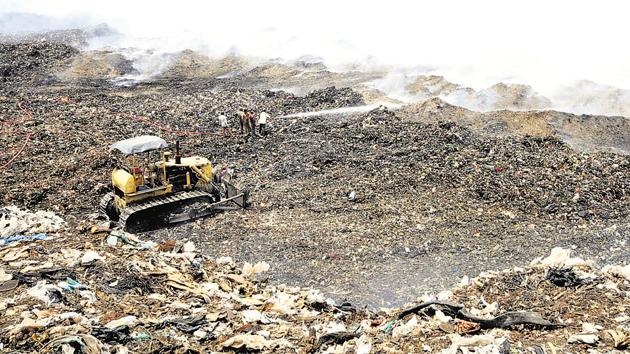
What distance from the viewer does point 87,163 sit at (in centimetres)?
1434

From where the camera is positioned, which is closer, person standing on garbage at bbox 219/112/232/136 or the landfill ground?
the landfill ground

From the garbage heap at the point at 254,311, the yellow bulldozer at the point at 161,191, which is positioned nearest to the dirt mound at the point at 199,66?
the yellow bulldozer at the point at 161,191

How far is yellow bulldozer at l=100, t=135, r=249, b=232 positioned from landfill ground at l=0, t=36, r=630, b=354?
0.34m

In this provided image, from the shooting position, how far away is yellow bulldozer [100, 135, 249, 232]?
10.4 metres

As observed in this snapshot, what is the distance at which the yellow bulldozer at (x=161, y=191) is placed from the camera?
34.3ft

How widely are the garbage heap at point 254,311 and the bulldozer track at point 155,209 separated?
1.30 meters

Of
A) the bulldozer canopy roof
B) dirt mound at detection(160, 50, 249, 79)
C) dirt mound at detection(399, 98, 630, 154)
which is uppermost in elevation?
the bulldozer canopy roof

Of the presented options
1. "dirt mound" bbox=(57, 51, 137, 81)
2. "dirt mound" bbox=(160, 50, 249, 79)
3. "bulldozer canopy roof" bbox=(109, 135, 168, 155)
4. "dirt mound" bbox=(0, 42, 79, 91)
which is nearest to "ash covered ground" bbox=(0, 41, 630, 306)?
"bulldozer canopy roof" bbox=(109, 135, 168, 155)

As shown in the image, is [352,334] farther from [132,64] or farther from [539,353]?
[132,64]

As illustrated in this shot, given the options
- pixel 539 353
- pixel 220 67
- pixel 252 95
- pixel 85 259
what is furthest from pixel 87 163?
pixel 220 67

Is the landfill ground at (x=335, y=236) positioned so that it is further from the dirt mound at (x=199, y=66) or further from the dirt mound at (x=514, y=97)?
the dirt mound at (x=199, y=66)

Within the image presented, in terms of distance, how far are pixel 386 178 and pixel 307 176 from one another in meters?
1.91

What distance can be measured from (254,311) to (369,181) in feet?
20.5

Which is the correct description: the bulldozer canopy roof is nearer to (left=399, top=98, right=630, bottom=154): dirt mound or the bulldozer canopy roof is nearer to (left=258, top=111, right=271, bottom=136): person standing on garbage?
(left=258, top=111, right=271, bottom=136): person standing on garbage
